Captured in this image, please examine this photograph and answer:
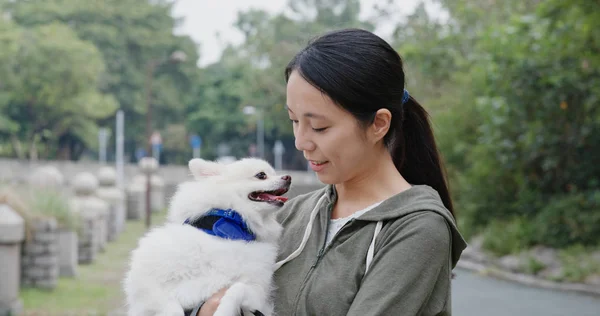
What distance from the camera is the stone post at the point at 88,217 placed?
1493cm

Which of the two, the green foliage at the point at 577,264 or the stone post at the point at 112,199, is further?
the stone post at the point at 112,199

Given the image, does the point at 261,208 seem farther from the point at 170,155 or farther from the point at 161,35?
the point at 170,155

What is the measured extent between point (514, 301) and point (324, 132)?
10.5m

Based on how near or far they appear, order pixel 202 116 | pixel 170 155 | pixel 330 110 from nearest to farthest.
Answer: pixel 330 110, pixel 202 116, pixel 170 155

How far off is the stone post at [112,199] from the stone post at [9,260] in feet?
29.8

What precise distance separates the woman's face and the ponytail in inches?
13.7

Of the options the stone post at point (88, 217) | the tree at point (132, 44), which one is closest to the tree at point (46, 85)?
the tree at point (132, 44)

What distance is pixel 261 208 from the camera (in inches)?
126

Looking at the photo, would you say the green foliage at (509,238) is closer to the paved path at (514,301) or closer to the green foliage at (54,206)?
the paved path at (514,301)

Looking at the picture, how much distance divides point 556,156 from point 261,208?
47.2ft

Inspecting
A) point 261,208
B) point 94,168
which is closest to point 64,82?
point 94,168

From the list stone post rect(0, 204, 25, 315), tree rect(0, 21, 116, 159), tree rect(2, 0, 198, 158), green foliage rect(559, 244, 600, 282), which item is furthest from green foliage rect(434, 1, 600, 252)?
tree rect(2, 0, 198, 158)

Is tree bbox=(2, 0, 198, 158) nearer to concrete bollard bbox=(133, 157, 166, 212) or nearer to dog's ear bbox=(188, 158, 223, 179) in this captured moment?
concrete bollard bbox=(133, 157, 166, 212)

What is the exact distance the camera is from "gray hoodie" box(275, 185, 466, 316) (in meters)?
2.43
